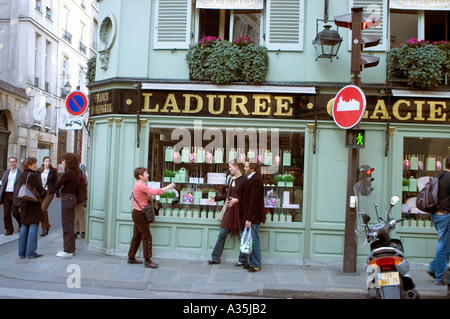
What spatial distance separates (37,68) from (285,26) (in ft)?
78.9

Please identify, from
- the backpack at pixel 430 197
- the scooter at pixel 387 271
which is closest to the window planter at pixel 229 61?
the backpack at pixel 430 197

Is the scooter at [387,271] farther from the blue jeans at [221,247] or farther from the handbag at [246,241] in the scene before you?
the blue jeans at [221,247]

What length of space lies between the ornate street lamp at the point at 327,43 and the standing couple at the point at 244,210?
2433 mm

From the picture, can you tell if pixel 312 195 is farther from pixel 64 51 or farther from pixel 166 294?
pixel 64 51

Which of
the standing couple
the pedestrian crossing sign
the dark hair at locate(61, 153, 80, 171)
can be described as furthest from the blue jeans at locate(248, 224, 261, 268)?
the dark hair at locate(61, 153, 80, 171)

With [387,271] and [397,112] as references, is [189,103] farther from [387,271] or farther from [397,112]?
[387,271]

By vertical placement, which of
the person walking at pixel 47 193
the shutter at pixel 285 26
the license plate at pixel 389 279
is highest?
the shutter at pixel 285 26

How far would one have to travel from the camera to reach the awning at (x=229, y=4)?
29.9ft

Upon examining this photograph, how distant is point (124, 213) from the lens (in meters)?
8.96

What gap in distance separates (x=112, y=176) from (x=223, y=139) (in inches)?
92.2

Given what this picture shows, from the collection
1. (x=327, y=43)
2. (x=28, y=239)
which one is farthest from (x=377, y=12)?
(x=28, y=239)

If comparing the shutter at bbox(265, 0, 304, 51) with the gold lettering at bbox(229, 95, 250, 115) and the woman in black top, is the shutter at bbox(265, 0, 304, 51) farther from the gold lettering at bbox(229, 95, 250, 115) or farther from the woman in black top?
the woman in black top

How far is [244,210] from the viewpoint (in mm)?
8227
